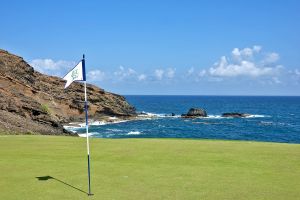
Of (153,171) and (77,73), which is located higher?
(77,73)

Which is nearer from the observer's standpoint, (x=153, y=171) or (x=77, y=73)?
(x=77, y=73)

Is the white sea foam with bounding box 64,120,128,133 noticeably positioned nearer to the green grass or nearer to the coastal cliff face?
the coastal cliff face

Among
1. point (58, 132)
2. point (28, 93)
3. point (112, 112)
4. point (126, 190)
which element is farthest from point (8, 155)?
point (112, 112)

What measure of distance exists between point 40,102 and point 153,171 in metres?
73.9

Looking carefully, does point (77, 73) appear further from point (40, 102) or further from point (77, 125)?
point (77, 125)

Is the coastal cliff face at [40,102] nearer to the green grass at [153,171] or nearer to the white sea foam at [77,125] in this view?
the white sea foam at [77,125]

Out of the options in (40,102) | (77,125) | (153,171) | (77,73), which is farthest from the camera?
(77,125)

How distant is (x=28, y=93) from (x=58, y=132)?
23810 millimetres

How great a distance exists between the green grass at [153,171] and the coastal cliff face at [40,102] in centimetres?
2791

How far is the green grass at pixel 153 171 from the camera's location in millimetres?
13594

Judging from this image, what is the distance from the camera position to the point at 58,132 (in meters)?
64.1

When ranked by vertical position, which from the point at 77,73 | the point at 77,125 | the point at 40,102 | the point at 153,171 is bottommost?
the point at 77,125

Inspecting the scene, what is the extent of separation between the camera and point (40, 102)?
86.6m

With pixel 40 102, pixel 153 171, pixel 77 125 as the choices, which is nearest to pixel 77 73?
pixel 153 171
